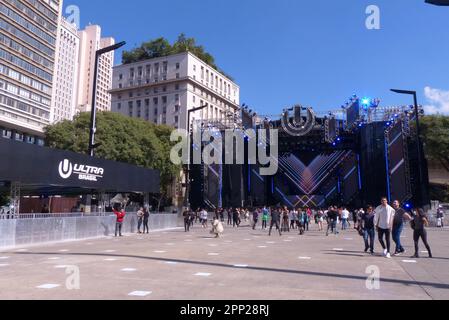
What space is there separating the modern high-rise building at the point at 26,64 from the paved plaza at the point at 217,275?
192 ft

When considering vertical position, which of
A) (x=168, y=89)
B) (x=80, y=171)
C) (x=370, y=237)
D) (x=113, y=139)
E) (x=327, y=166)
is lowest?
(x=370, y=237)

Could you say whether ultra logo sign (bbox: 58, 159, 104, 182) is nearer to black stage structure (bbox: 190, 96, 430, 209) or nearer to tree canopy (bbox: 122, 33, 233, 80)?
black stage structure (bbox: 190, 96, 430, 209)

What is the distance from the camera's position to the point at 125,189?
23.6 meters

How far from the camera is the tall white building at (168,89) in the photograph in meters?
90.8

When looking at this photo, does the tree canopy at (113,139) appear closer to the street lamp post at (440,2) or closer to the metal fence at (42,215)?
the metal fence at (42,215)

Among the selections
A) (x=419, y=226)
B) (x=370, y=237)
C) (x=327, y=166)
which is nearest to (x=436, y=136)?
(x=327, y=166)

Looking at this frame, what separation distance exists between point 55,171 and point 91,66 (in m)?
157

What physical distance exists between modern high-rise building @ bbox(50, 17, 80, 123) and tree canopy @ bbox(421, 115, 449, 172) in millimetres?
103654

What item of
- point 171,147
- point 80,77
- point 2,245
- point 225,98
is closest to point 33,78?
point 171,147

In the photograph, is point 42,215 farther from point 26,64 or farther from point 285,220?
point 26,64

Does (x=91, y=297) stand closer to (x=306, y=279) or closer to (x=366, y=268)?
(x=306, y=279)

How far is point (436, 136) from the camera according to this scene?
175ft

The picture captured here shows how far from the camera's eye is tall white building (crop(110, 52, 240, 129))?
9081 centimetres

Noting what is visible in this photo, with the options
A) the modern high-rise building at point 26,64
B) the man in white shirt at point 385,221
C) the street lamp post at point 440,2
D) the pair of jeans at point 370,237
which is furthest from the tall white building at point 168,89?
the street lamp post at point 440,2
